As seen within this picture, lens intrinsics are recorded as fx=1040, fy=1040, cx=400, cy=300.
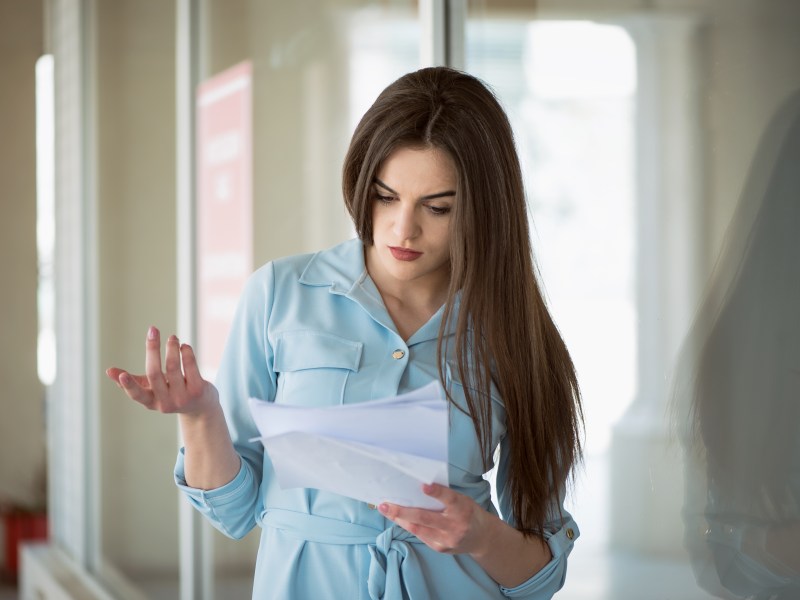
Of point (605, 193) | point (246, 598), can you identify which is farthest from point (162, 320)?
point (605, 193)

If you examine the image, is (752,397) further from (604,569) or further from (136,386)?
(136,386)

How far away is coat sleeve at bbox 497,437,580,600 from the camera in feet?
5.02

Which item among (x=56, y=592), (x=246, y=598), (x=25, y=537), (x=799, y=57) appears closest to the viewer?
(x=799, y=57)

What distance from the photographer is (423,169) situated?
1.40 metres

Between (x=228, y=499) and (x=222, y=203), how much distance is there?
1714 millimetres

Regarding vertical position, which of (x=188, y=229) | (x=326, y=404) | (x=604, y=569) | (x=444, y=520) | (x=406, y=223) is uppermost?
(x=188, y=229)

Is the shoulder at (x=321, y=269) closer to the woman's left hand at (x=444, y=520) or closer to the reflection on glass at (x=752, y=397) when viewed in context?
the woman's left hand at (x=444, y=520)

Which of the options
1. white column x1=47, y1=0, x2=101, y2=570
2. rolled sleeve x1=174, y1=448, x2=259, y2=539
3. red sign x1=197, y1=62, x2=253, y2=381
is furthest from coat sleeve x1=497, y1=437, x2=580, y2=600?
white column x1=47, y1=0, x2=101, y2=570

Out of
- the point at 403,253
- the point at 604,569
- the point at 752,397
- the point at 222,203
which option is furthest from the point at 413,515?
the point at 222,203

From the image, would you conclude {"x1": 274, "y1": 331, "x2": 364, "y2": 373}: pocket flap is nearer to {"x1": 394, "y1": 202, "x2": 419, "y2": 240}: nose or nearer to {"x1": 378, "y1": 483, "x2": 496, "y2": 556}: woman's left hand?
{"x1": 394, "y1": 202, "x2": 419, "y2": 240}: nose

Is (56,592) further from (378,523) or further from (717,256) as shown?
(717,256)

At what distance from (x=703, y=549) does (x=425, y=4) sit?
1213 millimetres

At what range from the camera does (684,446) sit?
162 centimetres

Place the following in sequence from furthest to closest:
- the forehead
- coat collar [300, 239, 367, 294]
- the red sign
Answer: the red sign → coat collar [300, 239, 367, 294] → the forehead
